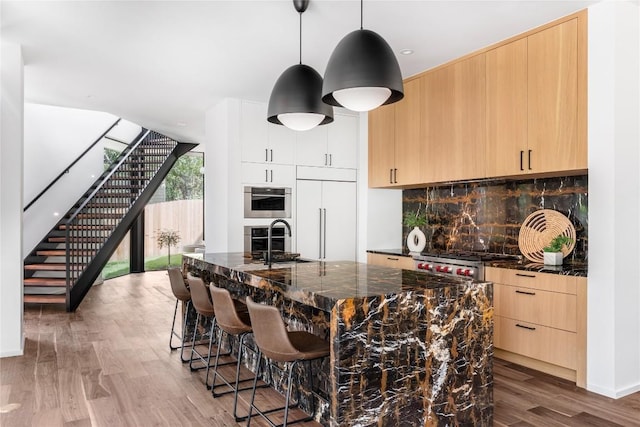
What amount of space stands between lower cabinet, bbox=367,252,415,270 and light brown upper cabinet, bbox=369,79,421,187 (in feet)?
2.79

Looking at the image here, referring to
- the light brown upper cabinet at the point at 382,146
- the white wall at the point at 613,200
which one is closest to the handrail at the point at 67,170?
the light brown upper cabinet at the point at 382,146

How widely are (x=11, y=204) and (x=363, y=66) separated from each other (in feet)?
12.1

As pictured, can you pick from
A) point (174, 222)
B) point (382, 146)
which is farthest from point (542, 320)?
point (174, 222)

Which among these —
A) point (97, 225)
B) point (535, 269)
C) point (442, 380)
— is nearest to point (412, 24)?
point (535, 269)

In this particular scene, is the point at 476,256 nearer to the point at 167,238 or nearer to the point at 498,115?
the point at 498,115

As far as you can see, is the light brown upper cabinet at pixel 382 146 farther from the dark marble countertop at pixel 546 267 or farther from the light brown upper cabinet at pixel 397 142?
the dark marble countertop at pixel 546 267

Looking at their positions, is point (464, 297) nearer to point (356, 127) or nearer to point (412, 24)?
point (412, 24)

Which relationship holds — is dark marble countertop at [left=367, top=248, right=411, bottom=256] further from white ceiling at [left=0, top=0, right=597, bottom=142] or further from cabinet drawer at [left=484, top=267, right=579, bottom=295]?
white ceiling at [left=0, top=0, right=597, bottom=142]

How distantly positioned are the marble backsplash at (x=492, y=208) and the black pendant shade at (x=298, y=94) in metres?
2.32

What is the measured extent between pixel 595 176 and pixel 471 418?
2006 mm

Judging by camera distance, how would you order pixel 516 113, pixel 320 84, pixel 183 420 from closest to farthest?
pixel 183 420 → pixel 320 84 → pixel 516 113

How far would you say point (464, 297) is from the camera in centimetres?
257

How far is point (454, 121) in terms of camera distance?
4.62 meters

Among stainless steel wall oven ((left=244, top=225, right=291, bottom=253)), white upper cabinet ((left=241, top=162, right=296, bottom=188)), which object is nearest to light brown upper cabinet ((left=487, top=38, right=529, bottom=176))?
white upper cabinet ((left=241, top=162, right=296, bottom=188))
